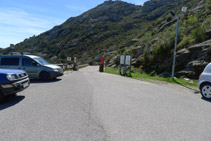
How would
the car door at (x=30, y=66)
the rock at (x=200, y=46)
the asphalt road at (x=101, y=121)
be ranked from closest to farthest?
the asphalt road at (x=101, y=121), the car door at (x=30, y=66), the rock at (x=200, y=46)

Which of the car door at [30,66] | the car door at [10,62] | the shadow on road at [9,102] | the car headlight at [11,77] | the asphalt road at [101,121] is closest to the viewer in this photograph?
the asphalt road at [101,121]

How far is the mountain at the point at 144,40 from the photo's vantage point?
1345 cm

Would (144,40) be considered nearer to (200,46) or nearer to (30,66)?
(200,46)

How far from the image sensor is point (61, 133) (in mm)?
3123

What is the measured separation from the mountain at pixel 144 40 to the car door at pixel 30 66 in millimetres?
10969

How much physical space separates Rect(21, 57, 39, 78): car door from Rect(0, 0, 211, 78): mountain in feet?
36.0

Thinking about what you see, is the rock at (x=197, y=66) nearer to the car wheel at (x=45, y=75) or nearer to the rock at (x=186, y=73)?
→ the rock at (x=186, y=73)

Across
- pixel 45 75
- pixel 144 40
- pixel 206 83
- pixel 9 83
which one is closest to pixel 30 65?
pixel 45 75

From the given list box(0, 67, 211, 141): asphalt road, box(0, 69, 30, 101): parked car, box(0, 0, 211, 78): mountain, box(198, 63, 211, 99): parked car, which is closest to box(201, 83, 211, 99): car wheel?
box(198, 63, 211, 99): parked car

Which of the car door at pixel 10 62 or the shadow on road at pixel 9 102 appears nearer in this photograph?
the shadow on road at pixel 9 102

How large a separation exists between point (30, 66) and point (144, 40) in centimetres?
1871

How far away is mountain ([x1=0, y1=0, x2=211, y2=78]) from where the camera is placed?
44.1ft

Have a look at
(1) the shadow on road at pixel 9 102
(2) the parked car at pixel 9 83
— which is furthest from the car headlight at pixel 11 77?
(1) the shadow on road at pixel 9 102

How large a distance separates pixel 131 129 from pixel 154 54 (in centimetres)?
1453
